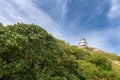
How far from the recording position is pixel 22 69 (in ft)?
82.9

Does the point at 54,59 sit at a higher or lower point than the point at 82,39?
lower

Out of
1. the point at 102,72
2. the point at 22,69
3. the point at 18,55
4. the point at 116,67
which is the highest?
the point at 116,67

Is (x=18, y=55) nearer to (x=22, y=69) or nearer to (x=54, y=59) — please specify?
(x=22, y=69)

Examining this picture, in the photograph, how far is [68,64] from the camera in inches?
1257

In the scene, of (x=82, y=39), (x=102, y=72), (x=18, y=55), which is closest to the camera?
(x=18, y=55)

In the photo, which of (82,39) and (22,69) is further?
(82,39)

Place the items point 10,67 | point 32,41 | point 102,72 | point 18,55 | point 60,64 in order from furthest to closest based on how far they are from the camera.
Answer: point 102,72 → point 60,64 → point 32,41 → point 18,55 → point 10,67

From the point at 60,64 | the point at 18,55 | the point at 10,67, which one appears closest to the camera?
the point at 10,67

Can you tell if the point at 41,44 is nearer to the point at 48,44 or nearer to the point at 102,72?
the point at 48,44

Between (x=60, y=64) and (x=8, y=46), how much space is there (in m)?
7.78

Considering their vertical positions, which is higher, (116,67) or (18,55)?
(116,67)

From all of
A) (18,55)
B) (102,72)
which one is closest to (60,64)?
(18,55)

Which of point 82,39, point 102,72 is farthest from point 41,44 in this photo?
point 82,39

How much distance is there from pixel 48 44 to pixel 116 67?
167ft
